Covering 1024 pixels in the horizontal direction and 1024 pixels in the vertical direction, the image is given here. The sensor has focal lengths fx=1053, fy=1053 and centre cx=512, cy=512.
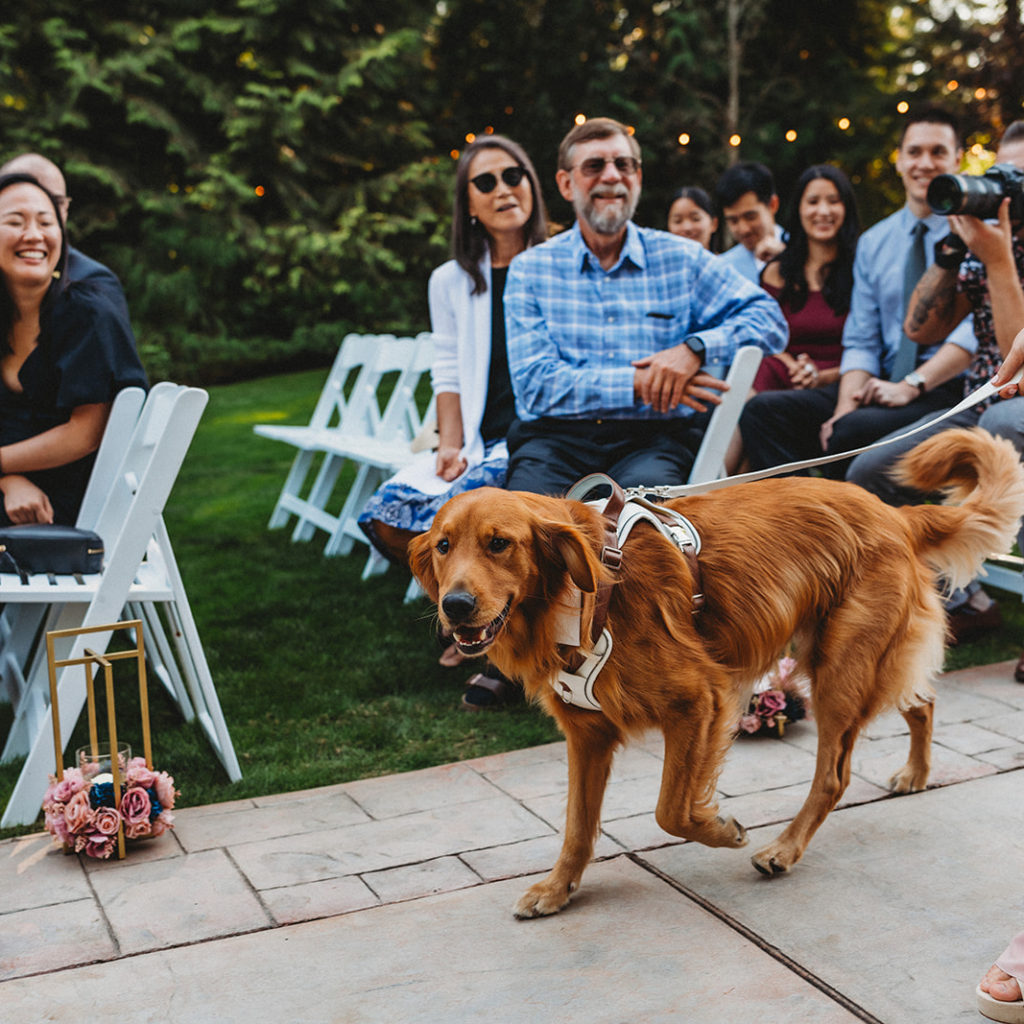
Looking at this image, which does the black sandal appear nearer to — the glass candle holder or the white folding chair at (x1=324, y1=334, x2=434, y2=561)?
the glass candle holder

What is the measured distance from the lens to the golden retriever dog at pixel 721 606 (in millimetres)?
2234

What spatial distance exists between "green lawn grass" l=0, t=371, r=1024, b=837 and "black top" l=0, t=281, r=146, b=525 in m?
0.90

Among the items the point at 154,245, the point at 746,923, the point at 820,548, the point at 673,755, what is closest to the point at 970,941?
the point at 746,923

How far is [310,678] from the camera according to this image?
4.28 metres

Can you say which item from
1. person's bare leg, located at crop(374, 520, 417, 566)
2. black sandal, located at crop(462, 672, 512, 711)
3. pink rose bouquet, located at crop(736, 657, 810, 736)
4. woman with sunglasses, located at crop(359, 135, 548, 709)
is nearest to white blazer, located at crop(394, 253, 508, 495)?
woman with sunglasses, located at crop(359, 135, 548, 709)

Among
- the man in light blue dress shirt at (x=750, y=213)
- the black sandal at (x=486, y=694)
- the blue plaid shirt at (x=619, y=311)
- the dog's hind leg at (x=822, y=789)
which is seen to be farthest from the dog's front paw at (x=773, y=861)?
the man in light blue dress shirt at (x=750, y=213)

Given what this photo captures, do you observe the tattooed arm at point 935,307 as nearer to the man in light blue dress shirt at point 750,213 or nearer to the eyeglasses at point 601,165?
the eyeglasses at point 601,165

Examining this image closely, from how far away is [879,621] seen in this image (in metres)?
2.60

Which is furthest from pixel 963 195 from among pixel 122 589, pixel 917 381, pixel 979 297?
pixel 122 589

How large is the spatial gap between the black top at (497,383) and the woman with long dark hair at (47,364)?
150 centimetres

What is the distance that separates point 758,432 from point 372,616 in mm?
2034

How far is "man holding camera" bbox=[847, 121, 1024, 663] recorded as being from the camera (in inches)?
130

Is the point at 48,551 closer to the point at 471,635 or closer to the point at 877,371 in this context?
the point at 471,635

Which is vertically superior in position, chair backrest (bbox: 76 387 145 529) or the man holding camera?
the man holding camera
